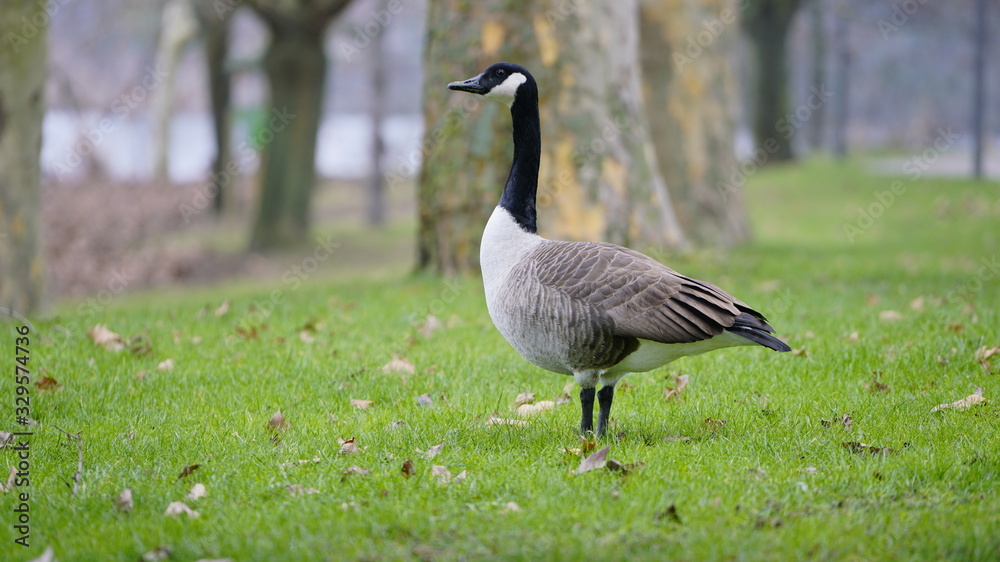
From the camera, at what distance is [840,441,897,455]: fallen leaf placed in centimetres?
434

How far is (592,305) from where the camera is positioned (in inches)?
170

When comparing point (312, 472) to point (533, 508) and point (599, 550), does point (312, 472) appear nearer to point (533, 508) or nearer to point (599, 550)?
point (533, 508)

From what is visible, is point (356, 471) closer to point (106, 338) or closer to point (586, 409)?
point (586, 409)

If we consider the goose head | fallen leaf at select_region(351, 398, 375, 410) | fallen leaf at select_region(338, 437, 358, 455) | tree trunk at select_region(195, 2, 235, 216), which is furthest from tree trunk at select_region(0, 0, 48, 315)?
tree trunk at select_region(195, 2, 235, 216)

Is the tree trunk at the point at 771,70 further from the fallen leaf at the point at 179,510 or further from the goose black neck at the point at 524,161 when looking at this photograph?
the fallen leaf at the point at 179,510

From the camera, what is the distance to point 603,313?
14.1 ft

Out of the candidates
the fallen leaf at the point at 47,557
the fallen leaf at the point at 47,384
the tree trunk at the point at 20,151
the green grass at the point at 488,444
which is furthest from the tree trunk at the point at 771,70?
the fallen leaf at the point at 47,557

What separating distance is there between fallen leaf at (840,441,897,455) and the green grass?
1.4 inches

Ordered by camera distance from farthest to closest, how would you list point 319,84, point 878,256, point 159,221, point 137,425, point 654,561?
1. point 159,221
2. point 319,84
3. point 878,256
4. point 137,425
5. point 654,561

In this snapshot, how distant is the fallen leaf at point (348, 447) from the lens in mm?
4586

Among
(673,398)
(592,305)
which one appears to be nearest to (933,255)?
(673,398)

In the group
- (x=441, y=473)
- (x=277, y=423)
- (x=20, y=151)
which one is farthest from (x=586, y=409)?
(x=20, y=151)

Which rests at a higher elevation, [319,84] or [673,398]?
[319,84]

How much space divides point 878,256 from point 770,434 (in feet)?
34.4
